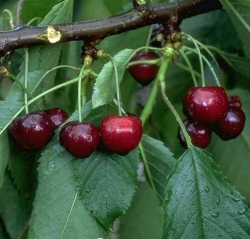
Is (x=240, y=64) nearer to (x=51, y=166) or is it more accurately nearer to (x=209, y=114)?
(x=209, y=114)

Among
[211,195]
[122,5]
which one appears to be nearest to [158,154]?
[211,195]

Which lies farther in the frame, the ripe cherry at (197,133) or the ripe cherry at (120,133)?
the ripe cherry at (197,133)

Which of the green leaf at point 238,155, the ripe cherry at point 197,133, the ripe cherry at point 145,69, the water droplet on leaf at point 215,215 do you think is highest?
the ripe cherry at point 145,69

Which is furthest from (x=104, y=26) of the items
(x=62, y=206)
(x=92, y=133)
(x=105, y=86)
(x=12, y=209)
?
(x=12, y=209)

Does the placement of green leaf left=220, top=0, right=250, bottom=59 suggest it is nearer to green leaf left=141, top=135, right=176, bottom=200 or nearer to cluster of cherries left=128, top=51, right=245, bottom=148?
cluster of cherries left=128, top=51, right=245, bottom=148

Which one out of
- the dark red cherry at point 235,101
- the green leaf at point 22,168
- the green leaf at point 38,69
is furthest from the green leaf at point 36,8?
the dark red cherry at point 235,101

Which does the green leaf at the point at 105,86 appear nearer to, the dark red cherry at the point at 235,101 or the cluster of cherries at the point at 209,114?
the cluster of cherries at the point at 209,114

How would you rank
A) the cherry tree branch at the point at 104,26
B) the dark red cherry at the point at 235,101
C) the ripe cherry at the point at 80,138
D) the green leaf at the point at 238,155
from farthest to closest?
the green leaf at the point at 238,155, the dark red cherry at the point at 235,101, the cherry tree branch at the point at 104,26, the ripe cherry at the point at 80,138

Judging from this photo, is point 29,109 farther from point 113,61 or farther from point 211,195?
point 211,195
